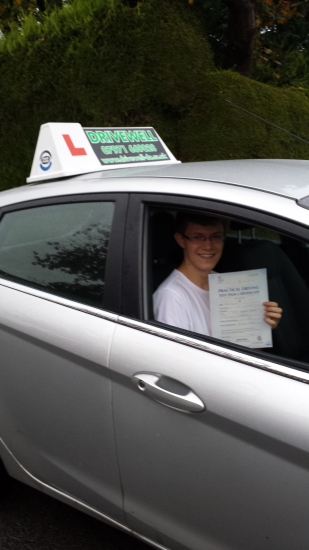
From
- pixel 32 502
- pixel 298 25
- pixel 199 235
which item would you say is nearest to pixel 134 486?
pixel 199 235

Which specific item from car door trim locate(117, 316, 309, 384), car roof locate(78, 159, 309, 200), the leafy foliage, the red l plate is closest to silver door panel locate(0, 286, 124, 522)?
car door trim locate(117, 316, 309, 384)

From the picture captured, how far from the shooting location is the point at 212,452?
1885mm

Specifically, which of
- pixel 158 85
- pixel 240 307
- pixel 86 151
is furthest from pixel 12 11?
pixel 240 307

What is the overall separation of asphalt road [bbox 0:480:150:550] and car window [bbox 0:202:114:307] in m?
1.05

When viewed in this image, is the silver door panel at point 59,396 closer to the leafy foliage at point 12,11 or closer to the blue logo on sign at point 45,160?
the blue logo on sign at point 45,160

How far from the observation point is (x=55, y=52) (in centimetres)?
710

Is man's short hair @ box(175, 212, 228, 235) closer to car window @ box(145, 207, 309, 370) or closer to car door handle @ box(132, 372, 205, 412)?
car window @ box(145, 207, 309, 370)

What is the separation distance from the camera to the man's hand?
83.7 inches

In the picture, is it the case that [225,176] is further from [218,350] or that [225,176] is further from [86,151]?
[86,151]

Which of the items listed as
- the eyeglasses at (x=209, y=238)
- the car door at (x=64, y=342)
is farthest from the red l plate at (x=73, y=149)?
the eyeglasses at (x=209, y=238)

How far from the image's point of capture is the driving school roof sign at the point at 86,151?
2.93 m

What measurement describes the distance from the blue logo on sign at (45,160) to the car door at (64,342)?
0.33 m

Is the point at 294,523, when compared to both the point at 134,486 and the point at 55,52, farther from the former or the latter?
the point at 55,52

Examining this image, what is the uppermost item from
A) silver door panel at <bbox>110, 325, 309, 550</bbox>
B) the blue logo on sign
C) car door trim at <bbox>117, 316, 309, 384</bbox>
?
the blue logo on sign
